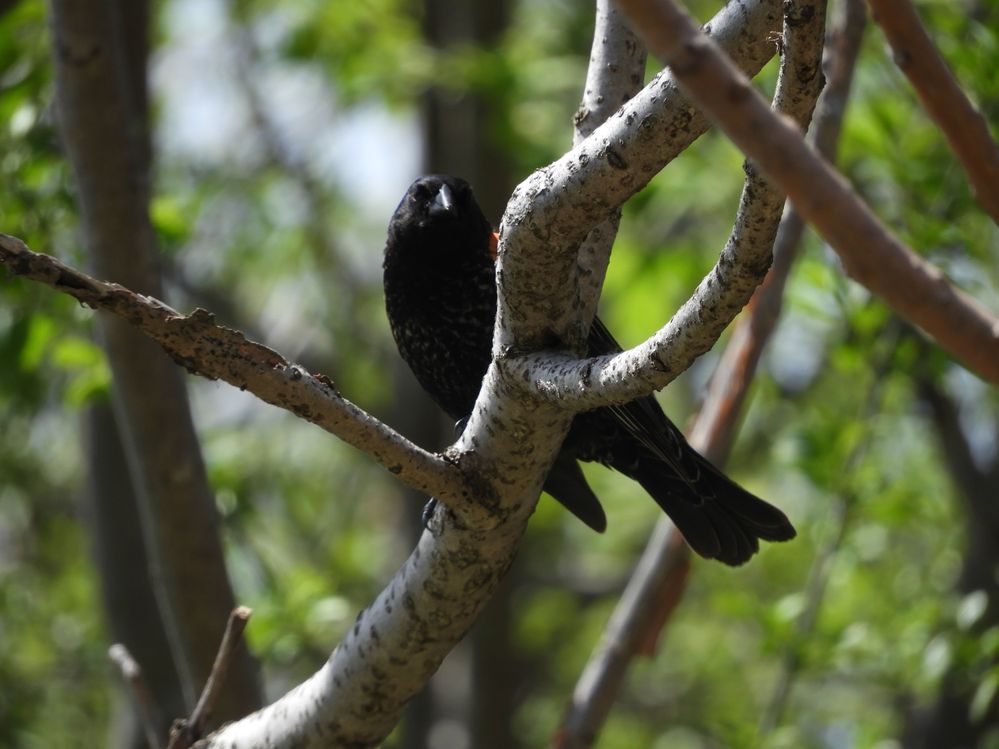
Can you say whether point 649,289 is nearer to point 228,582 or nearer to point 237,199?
point 228,582

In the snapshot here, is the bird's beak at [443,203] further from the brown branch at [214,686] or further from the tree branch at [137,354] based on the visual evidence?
Result: the brown branch at [214,686]

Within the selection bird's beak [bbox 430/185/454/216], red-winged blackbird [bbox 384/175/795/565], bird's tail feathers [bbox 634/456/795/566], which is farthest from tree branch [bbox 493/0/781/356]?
bird's beak [bbox 430/185/454/216]

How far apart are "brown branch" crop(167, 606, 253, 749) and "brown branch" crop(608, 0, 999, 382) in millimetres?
1438

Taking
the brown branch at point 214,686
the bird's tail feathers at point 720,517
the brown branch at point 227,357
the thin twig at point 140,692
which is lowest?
the brown branch at point 214,686

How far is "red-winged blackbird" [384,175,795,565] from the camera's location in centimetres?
291

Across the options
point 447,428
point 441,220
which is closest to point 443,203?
point 441,220

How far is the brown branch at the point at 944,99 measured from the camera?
0.98 metres

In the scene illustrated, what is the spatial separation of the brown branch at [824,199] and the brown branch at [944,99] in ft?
0.32

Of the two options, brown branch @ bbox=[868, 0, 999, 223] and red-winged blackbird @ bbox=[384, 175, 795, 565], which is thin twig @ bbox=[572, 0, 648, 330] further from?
brown branch @ bbox=[868, 0, 999, 223]

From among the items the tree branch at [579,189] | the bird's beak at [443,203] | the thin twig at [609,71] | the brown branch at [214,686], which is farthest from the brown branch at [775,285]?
the brown branch at [214,686]

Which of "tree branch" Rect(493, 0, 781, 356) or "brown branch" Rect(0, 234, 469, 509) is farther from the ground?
"tree branch" Rect(493, 0, 781, 356)

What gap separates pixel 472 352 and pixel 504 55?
2067 millimetres

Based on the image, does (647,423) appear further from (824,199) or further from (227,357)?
(824,199)

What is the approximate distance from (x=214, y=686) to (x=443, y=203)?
A: 1481mm
